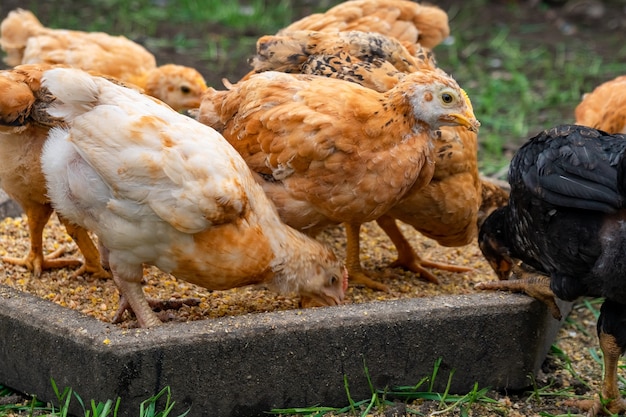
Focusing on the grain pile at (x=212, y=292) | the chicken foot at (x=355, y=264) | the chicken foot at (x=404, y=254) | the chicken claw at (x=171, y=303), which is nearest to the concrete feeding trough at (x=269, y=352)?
the grain pile at (x=212, y=292)

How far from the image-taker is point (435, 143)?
14.8 feet

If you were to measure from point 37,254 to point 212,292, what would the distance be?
2.89 feet

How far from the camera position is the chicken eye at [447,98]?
156 inches

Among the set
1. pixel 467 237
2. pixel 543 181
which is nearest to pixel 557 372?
pixel 467 237

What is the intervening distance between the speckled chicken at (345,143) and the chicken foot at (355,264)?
24.0 inches

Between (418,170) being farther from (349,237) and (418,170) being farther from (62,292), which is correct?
(62,292)

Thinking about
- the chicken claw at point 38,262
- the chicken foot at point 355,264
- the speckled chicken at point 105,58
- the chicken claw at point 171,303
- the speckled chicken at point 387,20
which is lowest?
the chicken claw at point 38,262

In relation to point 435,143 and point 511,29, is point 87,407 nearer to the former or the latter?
point 435,143

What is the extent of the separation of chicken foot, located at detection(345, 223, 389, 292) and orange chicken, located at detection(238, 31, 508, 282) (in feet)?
0.73

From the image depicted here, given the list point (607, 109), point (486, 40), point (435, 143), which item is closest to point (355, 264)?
point (435, 143)

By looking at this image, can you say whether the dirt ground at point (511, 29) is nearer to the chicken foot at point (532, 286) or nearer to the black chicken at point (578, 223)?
the chicken foot at point (532, 286)

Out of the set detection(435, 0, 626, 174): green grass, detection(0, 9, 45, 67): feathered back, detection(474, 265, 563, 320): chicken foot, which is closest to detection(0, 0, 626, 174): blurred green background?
detection(435, 0, 626, 174): green grass

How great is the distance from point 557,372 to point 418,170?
118cm

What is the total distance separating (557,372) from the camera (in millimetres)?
4320
